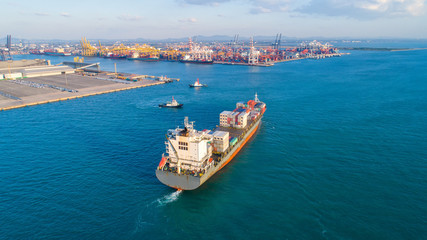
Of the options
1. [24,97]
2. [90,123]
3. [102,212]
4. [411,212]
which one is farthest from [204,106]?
[24,97]

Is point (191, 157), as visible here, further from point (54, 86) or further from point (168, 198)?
point (54, 86)

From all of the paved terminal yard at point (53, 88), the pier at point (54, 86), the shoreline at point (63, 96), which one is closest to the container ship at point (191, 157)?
the shoreline at point (63, 96)

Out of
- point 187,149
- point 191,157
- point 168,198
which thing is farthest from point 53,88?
point 168,198

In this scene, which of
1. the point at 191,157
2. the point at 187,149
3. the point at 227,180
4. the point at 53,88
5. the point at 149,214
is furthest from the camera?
the point at 53,88

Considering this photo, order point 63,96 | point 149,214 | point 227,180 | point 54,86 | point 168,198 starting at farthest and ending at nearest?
point 54,86, point 63,96, point 227,180, point 168,198, point 149,214

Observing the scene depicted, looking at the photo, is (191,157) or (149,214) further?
(191,157)

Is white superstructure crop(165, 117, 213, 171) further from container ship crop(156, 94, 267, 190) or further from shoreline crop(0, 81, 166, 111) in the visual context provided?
shoreline crop(0, 81, 166, 111)

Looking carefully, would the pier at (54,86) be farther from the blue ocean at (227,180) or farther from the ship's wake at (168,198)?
the ship's wake at (168,198)
